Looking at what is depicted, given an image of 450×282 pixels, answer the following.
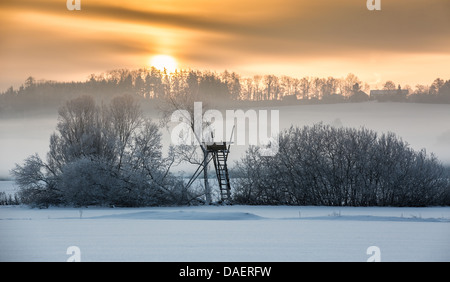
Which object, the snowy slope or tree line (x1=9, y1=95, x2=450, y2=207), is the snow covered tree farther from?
the snowy slope

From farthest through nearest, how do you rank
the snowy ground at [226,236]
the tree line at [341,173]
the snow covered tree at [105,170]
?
the tree line at [341,173]
the snow covered tree at [105,170]
the snowy ground at [226,236]

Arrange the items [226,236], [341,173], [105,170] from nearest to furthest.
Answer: [226,236]
[105,170]
[341,173]

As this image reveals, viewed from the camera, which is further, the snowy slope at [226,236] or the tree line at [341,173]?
the tree line at [341,173]

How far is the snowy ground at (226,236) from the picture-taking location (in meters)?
16.6

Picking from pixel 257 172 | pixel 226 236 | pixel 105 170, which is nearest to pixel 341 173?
pixel 257 172

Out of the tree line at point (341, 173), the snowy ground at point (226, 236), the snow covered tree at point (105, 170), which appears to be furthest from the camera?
the tree line at point (341, 173)

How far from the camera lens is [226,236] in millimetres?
20281

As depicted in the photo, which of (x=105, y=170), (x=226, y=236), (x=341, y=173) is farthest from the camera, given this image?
(x=341, y=173)

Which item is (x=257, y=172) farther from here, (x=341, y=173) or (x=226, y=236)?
(x=226, y=236)

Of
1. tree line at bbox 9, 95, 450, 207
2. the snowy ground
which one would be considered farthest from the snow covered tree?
the snowy ground

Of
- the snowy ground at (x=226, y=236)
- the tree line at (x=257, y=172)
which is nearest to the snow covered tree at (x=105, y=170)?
the tree line at (x=257, y=172)

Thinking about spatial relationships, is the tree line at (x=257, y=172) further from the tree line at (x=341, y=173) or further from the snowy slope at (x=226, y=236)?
the snowy slope at (x=226, y=236)

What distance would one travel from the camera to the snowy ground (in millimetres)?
16641
